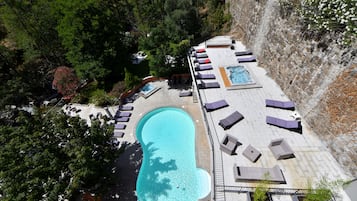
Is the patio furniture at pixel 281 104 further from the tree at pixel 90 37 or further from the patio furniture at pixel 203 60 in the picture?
the tree at pixel 90 37

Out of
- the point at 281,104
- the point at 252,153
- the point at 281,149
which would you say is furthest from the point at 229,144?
the point at 281,104

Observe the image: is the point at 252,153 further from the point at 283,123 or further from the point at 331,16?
the point at 331,16

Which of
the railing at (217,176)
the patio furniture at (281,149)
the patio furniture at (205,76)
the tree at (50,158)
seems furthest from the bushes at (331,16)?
the tree at (50,158)

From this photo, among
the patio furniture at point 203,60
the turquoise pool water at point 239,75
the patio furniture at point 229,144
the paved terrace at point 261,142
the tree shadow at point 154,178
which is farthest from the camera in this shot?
the patio furniture at point 203,60

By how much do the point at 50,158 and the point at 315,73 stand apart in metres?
16.9

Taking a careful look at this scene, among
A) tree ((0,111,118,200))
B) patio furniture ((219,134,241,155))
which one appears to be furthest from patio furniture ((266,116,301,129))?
tree ((0,111,118,200))

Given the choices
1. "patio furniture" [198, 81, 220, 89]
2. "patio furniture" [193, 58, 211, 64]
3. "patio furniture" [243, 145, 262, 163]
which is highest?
"patio furniture" [193, 58, 211, 64]

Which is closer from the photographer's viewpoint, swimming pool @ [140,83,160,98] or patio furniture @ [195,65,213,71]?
patio furniture @ [195,65,213,71]

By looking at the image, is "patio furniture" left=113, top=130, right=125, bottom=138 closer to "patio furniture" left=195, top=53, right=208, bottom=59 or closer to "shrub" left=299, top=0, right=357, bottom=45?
"patio furniture" left=195, top=53, right=208, bottom=59

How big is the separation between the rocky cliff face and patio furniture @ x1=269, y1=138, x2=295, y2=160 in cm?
239

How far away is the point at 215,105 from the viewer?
14.6 metres

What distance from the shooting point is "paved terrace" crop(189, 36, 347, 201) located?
998 cm

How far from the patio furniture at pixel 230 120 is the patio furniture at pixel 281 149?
2753mm

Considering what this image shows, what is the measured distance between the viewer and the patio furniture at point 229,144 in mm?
11539
